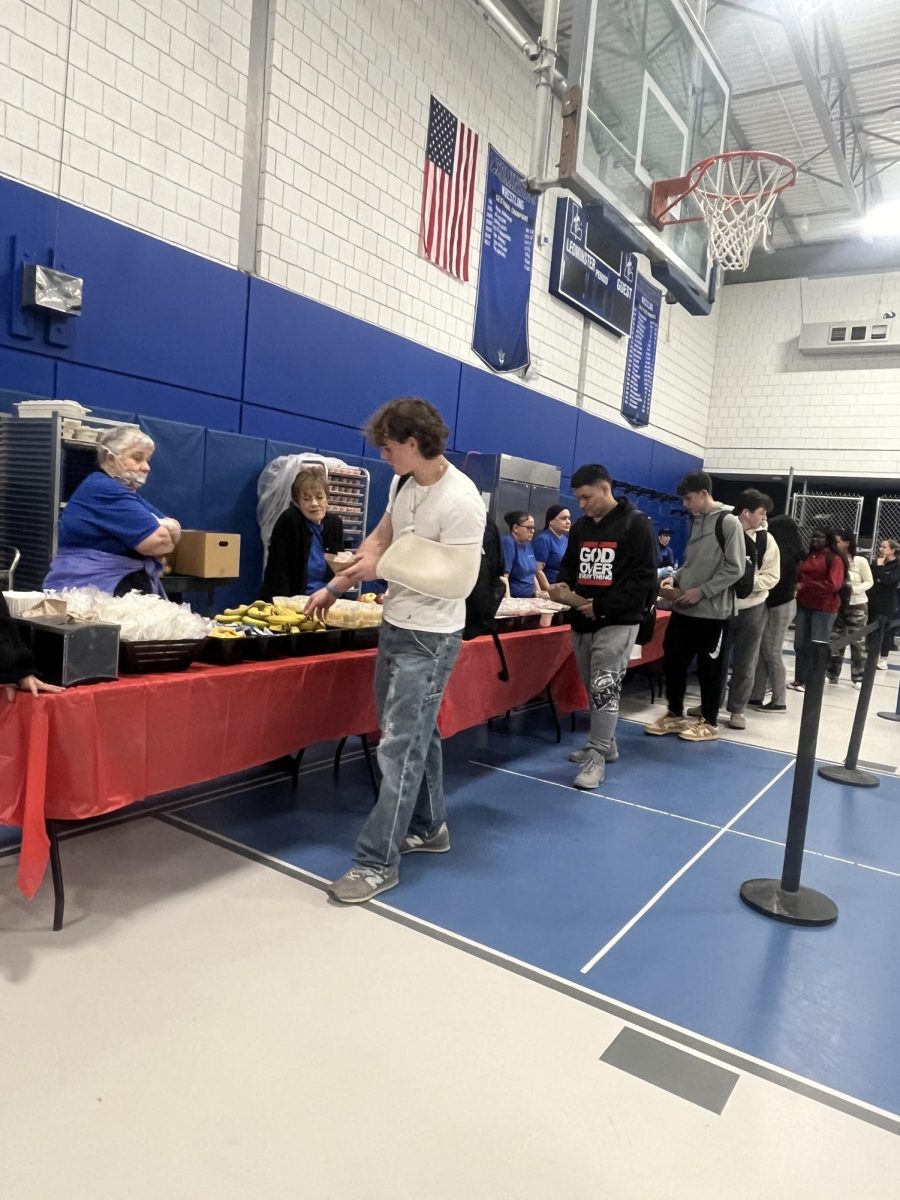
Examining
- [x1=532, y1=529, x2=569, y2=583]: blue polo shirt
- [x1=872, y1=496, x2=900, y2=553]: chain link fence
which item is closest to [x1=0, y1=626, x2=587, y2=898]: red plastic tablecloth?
[x1=532, y1=529, x2=569, y2=583]: blue polo shirt

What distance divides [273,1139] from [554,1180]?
22.6 inches

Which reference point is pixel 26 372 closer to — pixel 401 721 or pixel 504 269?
pixel 401 721

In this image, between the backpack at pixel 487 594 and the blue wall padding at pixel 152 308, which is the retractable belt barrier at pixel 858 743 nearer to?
the backpack at pixel 487 594

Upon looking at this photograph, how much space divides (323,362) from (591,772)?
361 centimetres

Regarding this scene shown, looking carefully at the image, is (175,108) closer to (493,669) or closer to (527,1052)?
(493,669)

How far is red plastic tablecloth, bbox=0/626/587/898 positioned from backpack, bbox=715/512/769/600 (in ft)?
7.72

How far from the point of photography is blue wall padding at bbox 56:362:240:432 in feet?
14.3

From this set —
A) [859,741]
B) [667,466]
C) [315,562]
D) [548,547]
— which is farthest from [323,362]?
[667,466]

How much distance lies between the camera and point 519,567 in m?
6.31

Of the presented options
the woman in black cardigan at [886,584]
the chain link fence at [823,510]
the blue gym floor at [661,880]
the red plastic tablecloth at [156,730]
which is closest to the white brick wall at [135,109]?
the red plastic tablecloth at [156,730]

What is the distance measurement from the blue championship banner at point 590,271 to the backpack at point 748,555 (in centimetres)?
404

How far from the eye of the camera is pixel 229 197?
518 cm

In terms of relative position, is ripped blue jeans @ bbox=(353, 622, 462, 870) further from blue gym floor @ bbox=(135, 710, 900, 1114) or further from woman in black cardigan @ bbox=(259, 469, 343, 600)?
woman in black cardigan @ bbox=(259, 469, 343, 600)

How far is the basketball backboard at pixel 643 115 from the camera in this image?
5035 mm
